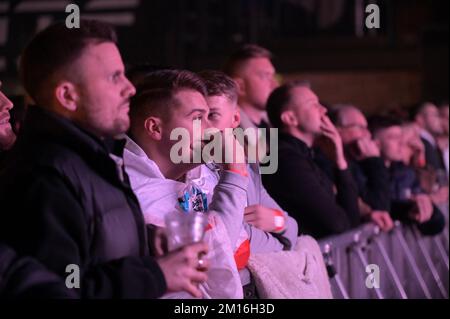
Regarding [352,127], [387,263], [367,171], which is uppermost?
[352,127]

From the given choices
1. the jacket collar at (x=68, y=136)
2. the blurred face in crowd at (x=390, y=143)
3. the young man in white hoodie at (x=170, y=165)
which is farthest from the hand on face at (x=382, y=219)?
the jacket collar at (x=68, y=136)

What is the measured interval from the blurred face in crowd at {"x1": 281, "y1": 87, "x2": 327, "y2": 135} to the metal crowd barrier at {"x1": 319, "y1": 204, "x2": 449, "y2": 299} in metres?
0.53

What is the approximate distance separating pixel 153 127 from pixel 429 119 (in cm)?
461

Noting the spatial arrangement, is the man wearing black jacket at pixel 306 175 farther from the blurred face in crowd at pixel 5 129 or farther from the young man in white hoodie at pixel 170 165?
the blurred face in crowd at pixel 5 129

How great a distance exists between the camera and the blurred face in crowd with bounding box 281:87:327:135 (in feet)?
13.7

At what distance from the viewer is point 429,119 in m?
6.88

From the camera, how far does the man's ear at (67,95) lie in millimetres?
2148

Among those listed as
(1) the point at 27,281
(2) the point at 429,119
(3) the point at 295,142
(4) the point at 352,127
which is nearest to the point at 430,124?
(2) the point at 429,119

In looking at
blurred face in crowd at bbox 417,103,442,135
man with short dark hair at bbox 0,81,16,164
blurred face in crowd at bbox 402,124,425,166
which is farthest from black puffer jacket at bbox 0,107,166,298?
blurred face in crowd at bbox 417,103,442,135

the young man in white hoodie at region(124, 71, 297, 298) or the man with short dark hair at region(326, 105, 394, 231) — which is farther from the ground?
the young man in white hoodie at region(124, 71, 297, 298)

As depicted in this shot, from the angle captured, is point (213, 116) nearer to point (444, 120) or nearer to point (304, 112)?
point (304, 112)

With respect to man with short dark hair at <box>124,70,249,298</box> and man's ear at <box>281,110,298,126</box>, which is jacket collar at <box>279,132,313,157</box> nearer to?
man's ear at <box>281,110,298,126</box>

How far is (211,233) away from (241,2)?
8358 mm

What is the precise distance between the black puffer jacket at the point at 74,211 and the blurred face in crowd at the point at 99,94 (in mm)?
71
